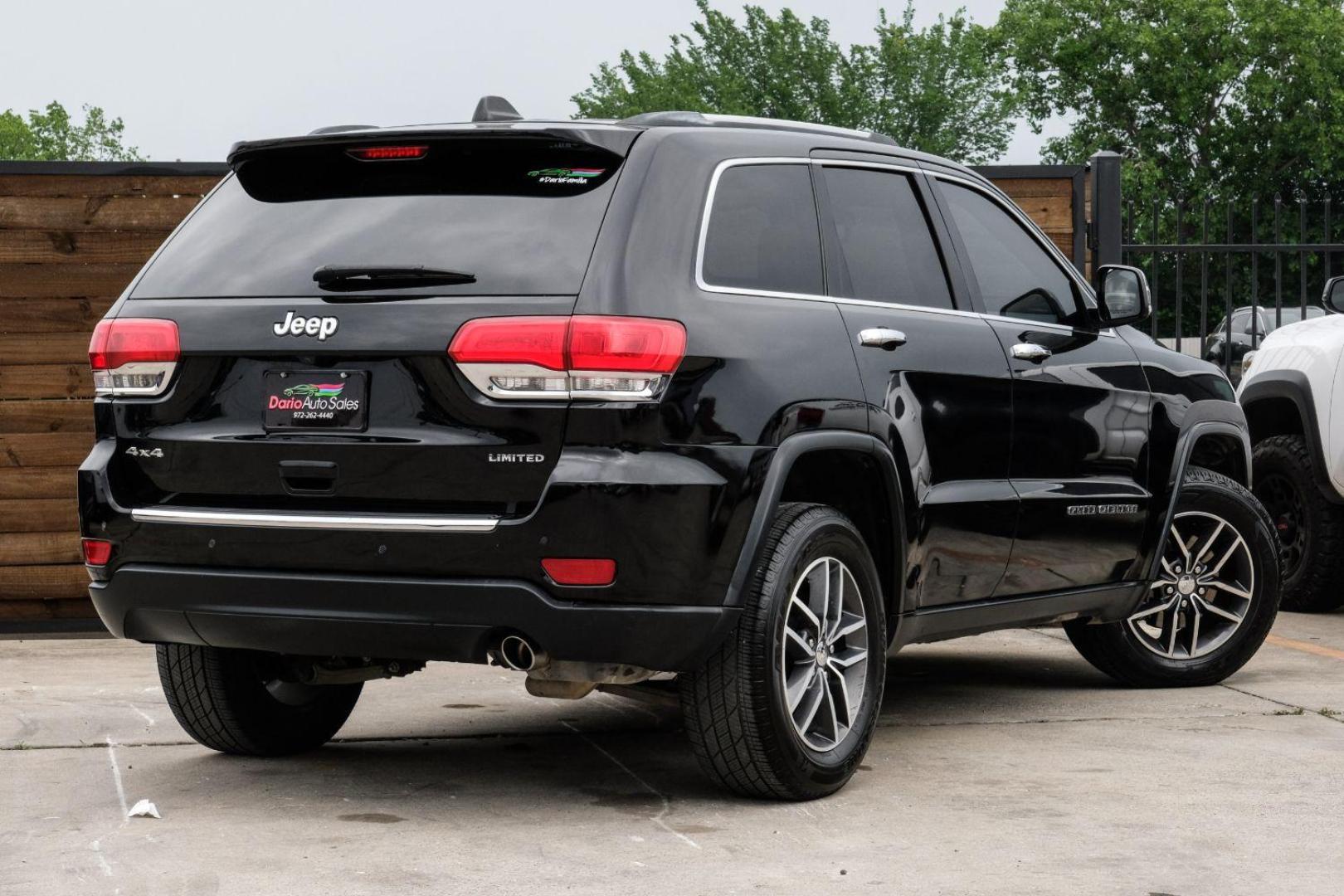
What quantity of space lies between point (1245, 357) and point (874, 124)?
47.6m

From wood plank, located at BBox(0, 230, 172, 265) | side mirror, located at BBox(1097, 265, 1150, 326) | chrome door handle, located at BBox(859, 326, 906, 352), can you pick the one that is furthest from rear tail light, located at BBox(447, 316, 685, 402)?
wood plank, located at BBox(0, 230, 172, 265)

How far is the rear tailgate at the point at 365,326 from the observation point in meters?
4.53

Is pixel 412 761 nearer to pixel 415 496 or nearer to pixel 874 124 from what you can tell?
pixel 415 496

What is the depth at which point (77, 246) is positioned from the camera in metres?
8.80

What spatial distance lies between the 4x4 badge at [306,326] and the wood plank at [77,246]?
425 cm

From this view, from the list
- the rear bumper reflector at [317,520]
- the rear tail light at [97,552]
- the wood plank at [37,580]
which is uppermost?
the rear bumper reflector at [317,520]

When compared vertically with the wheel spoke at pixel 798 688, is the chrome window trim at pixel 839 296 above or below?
above

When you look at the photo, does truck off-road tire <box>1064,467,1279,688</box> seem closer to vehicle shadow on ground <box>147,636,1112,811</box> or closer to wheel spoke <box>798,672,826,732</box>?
vehicle shadow on ground <box>147,636,1112,811</box>

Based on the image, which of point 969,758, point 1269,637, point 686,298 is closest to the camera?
point 686,298

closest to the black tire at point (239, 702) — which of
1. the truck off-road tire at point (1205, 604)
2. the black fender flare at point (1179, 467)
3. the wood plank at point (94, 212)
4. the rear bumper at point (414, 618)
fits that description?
the rear bumper at point (414, 618)

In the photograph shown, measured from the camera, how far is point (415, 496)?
4.55m

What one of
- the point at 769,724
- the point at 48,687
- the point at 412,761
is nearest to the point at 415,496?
the point at 769,724

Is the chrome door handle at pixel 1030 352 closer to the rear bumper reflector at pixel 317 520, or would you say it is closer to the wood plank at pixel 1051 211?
the rear bumper reflector at pixel 317 520

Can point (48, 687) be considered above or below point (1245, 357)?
below
